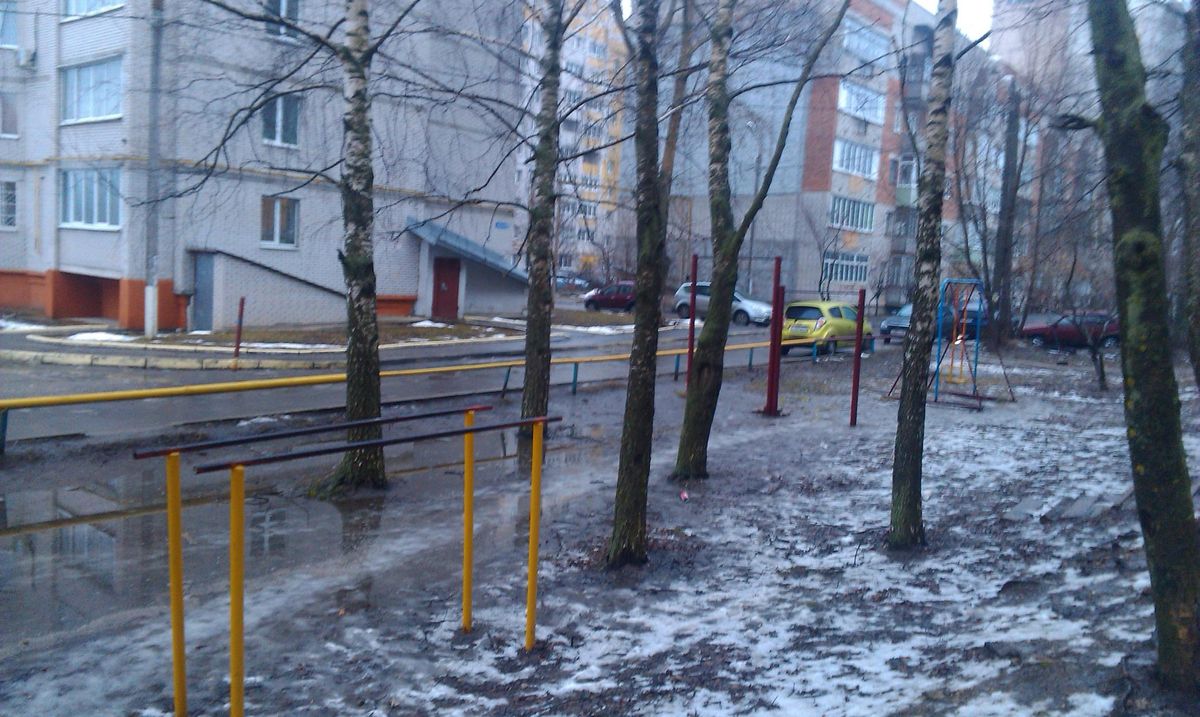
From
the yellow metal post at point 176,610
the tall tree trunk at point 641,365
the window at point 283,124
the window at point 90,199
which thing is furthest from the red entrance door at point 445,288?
the yellow metal post at point 176,610

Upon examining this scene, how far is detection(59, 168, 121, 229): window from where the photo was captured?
24.4 metres

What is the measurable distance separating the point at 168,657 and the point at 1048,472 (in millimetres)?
8285

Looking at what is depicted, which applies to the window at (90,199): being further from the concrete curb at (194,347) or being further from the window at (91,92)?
the concrete curb at (194,347)

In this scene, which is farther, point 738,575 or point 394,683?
point 738,575

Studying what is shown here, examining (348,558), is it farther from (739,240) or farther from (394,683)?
(739,240)

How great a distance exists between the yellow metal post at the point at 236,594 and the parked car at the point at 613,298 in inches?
1435

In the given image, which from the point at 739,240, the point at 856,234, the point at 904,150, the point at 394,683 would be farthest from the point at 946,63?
the point at 856,234

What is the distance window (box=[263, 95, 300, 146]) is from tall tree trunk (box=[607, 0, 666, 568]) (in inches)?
812

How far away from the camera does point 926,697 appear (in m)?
4.25

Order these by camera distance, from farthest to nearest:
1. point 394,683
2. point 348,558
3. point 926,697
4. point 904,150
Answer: point 904,150 < point 348,558 < point 394,683 < point 926,697

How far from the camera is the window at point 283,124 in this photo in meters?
25.2

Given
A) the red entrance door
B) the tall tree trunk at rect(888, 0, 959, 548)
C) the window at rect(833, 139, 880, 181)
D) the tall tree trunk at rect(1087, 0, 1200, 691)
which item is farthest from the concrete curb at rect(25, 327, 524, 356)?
the window at rect(833, 139, 880, 181)

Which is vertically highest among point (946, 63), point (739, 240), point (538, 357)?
point (946, 63)

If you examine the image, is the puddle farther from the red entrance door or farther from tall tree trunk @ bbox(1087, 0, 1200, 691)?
the red entrance door
